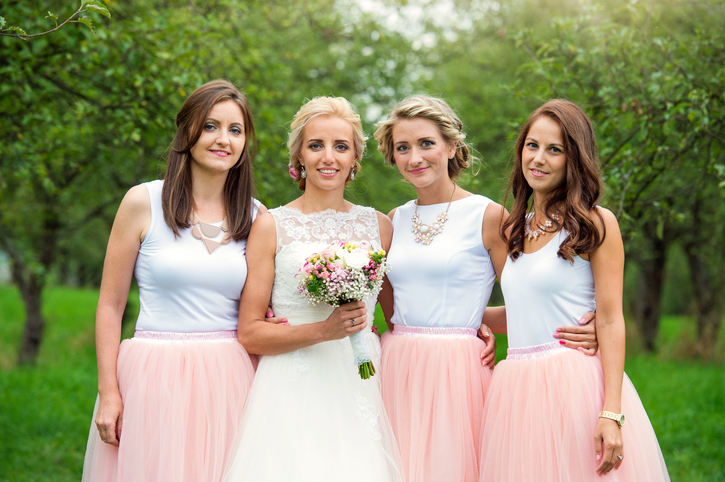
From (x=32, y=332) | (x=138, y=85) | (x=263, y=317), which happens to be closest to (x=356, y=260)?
(x=263, y=317)

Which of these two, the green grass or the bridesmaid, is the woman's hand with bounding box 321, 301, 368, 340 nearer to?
the bridesmaid

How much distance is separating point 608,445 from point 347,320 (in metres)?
1.33

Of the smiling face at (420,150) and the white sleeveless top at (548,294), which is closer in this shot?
the white sleeveless top at (548,294)

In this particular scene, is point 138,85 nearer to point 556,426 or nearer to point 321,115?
point 321,115

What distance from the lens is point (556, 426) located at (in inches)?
117

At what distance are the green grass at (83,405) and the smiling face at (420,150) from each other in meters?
1.48

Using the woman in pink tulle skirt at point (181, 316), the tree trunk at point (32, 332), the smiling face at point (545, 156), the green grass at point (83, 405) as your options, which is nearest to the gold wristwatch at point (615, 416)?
the smiling face at point (545, 156)

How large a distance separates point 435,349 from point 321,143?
1.33 m

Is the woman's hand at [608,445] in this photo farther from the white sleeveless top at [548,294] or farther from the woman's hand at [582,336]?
the white sleeveless top at [548,294]

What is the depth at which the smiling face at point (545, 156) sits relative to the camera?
3.22m

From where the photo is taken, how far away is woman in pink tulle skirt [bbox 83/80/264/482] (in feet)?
10.2

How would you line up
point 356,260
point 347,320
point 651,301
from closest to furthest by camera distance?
1. point 356,260
2. point 347,320
3. point 651,301

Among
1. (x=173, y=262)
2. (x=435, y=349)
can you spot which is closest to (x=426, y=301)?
(x=435, y=349)

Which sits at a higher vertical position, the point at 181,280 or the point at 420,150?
the point at 420,150
